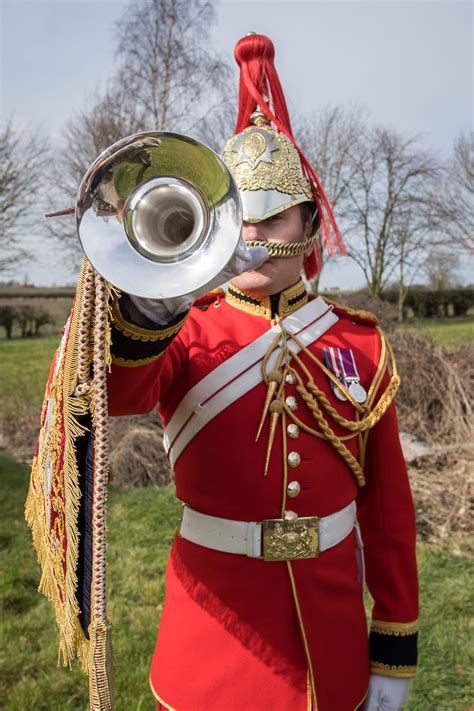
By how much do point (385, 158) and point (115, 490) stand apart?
1378cm

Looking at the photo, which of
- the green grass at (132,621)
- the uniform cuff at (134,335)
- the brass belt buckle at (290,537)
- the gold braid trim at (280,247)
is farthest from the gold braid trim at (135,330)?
the green grass at (132,621)

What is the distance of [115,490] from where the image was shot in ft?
19.3

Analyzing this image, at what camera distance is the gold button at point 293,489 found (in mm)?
1610

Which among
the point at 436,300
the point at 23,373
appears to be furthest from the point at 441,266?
the point at 23,373

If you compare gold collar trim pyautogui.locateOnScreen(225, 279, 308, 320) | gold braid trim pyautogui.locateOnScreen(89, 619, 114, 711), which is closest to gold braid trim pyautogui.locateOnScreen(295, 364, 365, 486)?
gold collar trim pyautogui.locateOnScreen(225, 279, 308, 320)

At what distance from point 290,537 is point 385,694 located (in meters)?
0.56

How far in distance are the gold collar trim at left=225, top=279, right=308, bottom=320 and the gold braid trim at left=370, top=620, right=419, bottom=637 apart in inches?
36.8

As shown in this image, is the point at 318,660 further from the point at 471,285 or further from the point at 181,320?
the point at 471,285

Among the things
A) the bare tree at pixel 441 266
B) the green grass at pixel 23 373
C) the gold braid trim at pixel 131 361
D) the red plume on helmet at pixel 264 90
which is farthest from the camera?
A: the bare tree at pixel 441 266

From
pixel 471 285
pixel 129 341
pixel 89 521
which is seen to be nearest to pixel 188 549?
pixel 89 521

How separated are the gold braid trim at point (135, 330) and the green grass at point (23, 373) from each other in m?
7.72

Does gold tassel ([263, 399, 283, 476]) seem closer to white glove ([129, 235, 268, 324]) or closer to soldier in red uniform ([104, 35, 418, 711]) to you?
soldier in red uniform ([104, 35, 418, 711])

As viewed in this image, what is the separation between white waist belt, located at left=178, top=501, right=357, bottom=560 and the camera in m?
1.59

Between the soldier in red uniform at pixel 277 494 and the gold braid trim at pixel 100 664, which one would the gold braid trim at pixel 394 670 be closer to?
the soldier in red uniform at pixel 277 494
